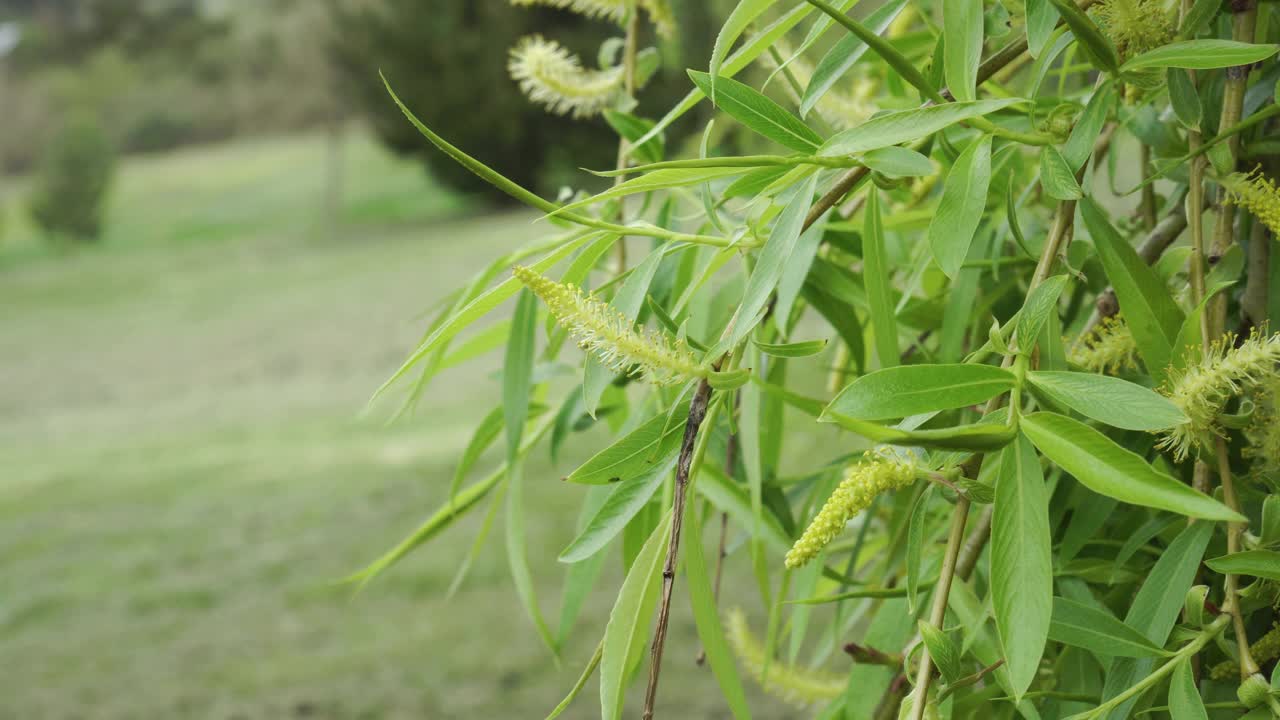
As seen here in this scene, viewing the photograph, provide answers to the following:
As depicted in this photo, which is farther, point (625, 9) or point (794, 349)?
point (625, 9)

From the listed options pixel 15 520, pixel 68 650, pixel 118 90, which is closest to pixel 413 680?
pixel 68 650

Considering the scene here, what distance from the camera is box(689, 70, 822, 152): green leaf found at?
0.90 feet

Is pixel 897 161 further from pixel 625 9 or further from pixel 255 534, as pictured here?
pixel 255 534

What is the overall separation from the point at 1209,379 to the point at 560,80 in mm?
262

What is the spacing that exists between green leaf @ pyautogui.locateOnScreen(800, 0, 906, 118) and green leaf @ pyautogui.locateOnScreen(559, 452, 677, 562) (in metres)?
0.10

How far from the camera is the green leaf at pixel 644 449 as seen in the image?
0.91ft

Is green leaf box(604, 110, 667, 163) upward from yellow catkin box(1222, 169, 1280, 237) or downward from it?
downward

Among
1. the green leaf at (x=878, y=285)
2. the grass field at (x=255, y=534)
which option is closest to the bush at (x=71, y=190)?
the grass field at (x=255, y=534)

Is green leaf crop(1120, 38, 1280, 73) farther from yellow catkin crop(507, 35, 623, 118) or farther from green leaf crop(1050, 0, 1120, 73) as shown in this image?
yellow catkin crop(507, 35, 623, 118)

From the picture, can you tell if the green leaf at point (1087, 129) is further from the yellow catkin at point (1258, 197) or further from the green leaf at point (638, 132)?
the green leaf at point (638, 132)

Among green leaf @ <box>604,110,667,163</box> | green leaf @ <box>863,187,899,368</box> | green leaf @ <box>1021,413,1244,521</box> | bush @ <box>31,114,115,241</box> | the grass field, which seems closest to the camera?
green leaf @ <box>1021,413,1244,521</box>

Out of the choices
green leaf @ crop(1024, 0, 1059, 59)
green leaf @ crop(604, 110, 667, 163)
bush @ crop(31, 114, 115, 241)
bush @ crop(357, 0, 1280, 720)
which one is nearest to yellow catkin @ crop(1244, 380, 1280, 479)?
bush @ crop(357, 0, 1280, 720)

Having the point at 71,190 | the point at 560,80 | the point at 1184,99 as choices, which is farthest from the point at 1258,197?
the point at 71,190

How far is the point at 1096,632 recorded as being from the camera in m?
0.30
